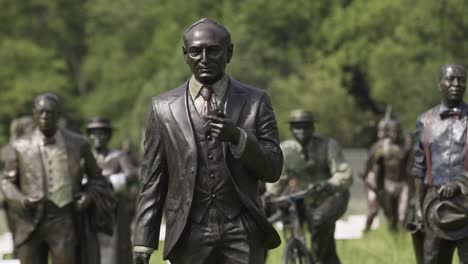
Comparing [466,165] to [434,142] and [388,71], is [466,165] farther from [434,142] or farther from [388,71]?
[388,71]

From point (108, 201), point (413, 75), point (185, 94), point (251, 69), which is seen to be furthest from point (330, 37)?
point (185, 94)

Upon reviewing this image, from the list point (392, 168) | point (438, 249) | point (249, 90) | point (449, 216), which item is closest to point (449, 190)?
point (449, 216)

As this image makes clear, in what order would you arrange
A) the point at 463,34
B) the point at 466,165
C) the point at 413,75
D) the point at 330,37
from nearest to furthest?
the point at 466,165 → the point at 413,75 → the point at 463,34 → the point at 330,37

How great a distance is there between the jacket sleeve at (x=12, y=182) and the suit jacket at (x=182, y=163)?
534cm

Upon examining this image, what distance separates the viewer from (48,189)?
44.2 feet

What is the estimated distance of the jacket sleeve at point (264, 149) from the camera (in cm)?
773

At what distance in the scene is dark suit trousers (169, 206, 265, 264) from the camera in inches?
314

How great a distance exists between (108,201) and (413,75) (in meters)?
34.0

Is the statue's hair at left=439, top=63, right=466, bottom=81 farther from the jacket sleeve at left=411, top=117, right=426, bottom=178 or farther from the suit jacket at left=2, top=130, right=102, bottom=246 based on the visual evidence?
the suit jacket at left=2, top=130, right=102, bottom=246

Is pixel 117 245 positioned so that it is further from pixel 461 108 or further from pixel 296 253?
pixel 461 108

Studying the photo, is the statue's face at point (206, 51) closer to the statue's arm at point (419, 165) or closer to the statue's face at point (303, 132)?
the statue's arm at point (419, 165)

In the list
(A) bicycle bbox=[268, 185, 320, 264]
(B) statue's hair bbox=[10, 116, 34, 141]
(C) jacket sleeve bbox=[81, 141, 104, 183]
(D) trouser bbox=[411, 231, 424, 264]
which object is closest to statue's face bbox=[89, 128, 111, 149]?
(A) bicycle bbox=[268, 185, 320, 264]

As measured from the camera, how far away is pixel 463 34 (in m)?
50.9

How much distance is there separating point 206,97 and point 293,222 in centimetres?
909
